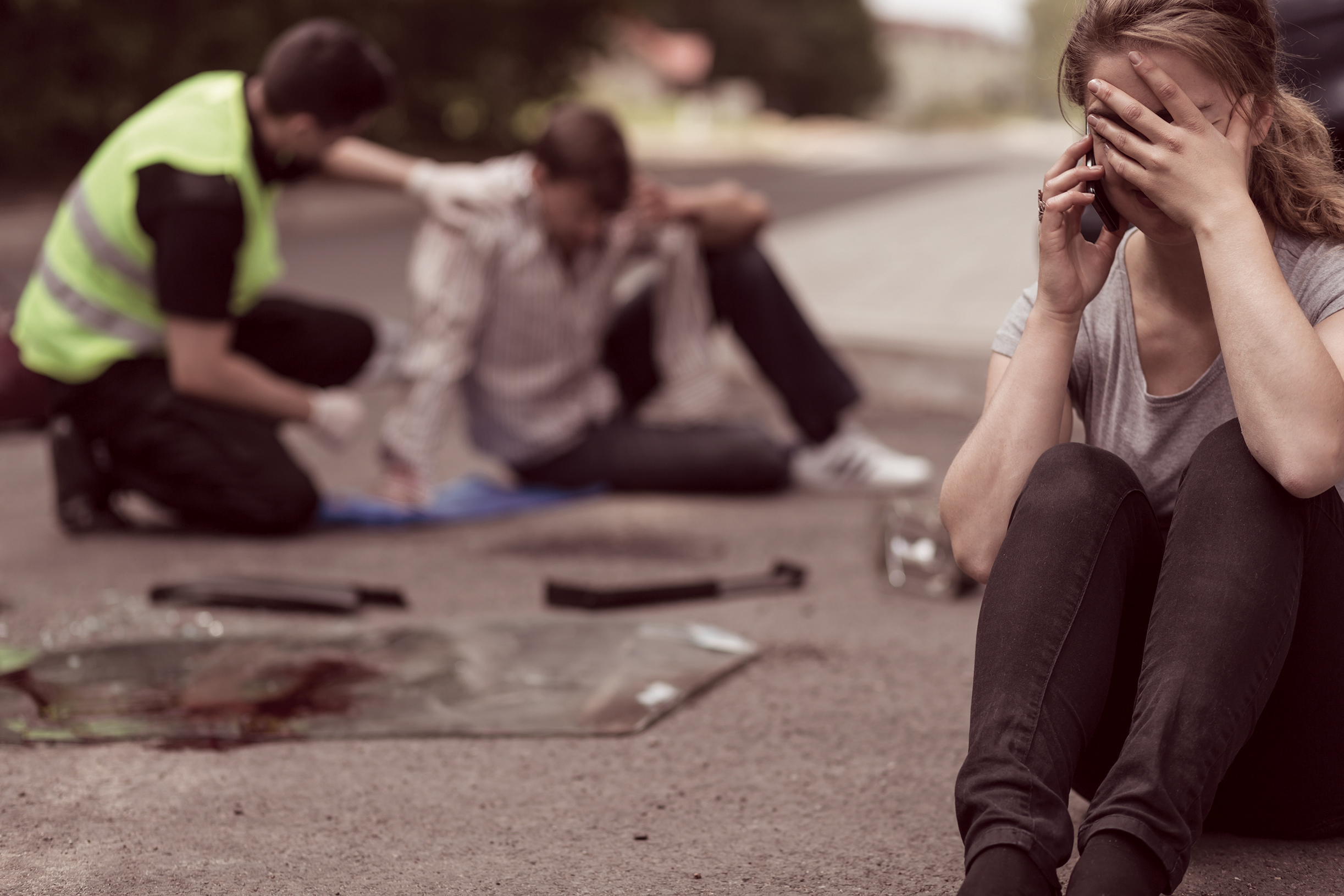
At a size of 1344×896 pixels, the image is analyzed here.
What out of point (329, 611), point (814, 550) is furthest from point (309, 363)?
point (814, 550)

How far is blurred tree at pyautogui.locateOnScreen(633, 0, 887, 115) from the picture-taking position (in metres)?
35.3

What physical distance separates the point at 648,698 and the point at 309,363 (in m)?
2.18

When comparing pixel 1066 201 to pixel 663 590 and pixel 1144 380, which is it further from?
pixel 663 590

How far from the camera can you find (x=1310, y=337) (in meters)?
1.97

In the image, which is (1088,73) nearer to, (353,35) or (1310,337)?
(1310,337)

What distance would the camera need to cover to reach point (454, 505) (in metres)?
4.68

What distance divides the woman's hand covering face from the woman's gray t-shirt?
188 mm

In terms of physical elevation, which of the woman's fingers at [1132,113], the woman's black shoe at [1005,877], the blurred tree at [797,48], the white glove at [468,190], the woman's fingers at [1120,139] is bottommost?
the blurred tree at [797,48]

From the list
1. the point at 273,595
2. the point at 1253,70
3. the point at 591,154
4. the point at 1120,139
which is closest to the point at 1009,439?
the point at 1120,139

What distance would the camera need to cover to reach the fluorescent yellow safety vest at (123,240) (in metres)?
4.07

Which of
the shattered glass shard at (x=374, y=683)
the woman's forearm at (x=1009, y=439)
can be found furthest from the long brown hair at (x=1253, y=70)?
the shattered glass shard at (x=374, y=683)

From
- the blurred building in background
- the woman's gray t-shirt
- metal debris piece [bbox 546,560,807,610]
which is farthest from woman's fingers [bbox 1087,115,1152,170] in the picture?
the blurred building in background

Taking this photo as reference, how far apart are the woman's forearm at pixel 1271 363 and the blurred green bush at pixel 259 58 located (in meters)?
11.1

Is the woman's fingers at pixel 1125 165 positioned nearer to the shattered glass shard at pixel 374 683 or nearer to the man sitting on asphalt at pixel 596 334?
the shattered glass shard at pixel 374 683
